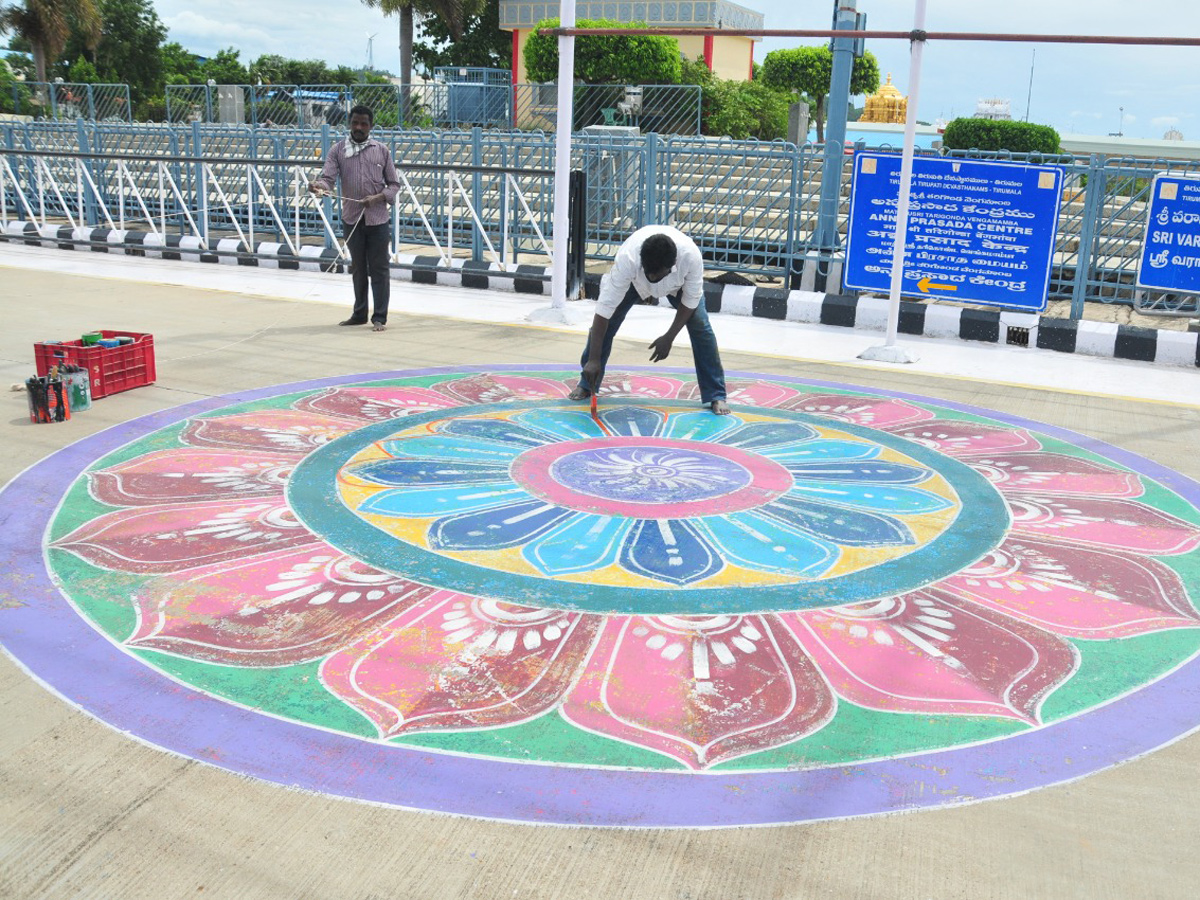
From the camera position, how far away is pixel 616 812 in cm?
276

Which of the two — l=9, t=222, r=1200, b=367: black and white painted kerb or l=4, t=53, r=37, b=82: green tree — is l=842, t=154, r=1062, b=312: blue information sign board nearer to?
l=9, t=222, r=1200, b=367: black and white painted kerb

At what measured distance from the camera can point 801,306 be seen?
10.9 meters

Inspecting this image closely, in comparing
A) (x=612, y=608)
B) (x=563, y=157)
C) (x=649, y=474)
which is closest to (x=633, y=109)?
(x=563, y=157)

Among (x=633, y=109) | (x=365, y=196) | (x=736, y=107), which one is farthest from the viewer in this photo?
(x=736, y=107)

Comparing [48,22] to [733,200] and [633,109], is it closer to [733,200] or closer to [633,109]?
[633,109]

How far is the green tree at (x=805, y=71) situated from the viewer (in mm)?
42906

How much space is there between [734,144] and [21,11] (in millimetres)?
40597

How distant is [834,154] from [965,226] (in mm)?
1625

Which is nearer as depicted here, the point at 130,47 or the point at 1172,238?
A: the point at 1172,238

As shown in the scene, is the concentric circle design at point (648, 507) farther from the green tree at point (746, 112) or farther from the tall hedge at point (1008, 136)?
the green tree at point (746, 112)

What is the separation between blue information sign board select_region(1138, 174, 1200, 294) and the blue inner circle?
6400mm

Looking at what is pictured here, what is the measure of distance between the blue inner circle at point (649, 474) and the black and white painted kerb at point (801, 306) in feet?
17.8

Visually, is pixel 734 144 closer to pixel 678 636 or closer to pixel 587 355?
pixel 587 355

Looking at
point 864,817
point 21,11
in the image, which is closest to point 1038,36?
point 864,817
